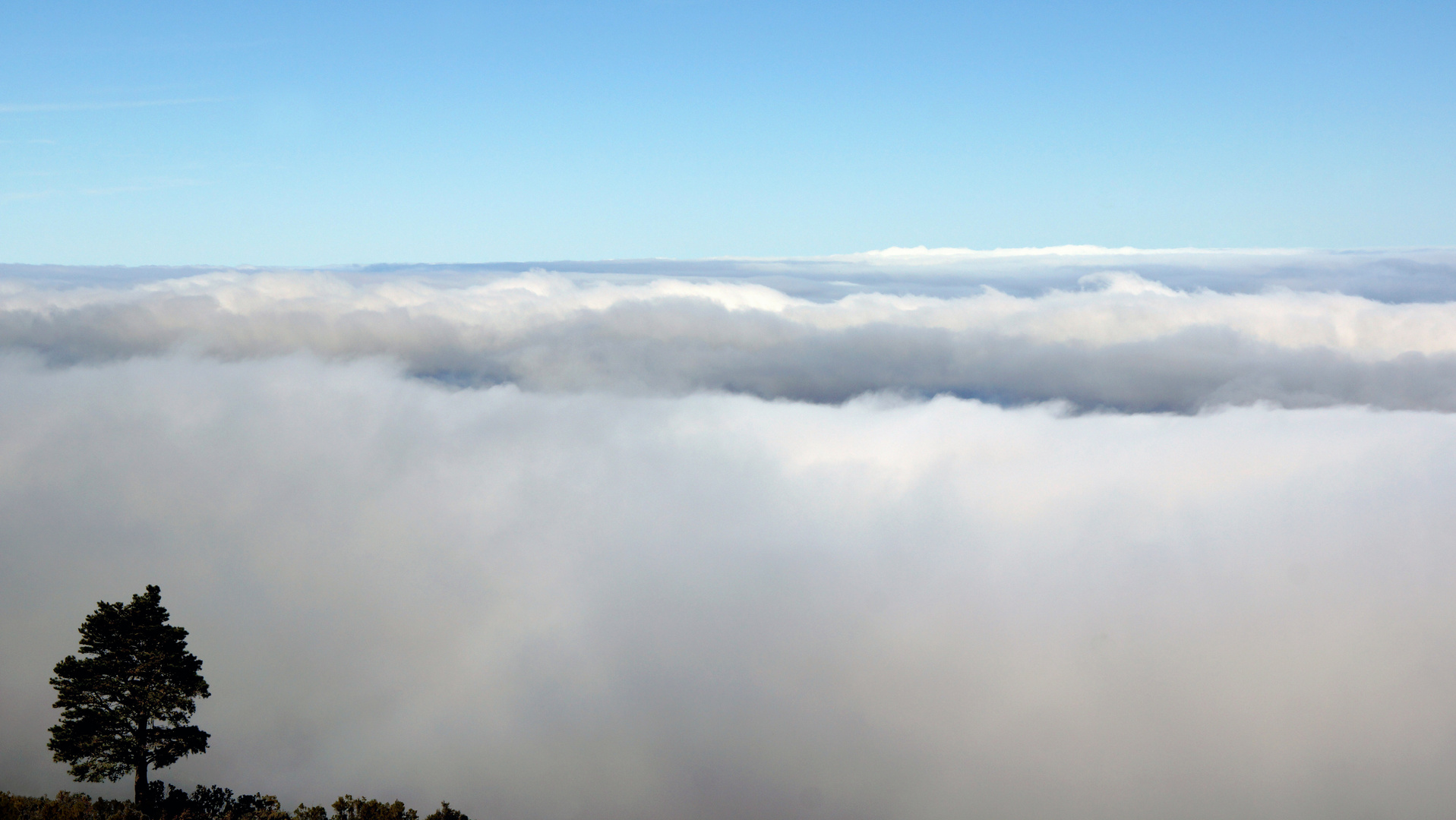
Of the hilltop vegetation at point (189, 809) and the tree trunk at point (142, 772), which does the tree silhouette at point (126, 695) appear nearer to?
the tree trunk at point (142, 772)

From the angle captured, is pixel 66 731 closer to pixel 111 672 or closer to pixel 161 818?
pixel 111 672

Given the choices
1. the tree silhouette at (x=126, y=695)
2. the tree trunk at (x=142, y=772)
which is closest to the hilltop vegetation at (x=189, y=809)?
the tree trunk at (x=142, y=772)

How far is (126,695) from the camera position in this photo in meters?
42.1

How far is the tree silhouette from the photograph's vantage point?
41.2 meters

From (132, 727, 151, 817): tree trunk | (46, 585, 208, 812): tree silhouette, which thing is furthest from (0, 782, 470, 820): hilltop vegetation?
(46, 585, 208, 812): tree silhouette

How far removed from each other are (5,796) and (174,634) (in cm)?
948

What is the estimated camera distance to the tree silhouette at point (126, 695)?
4125 centimetres

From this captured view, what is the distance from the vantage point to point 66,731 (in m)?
41.0

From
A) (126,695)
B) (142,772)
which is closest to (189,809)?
(142,772)

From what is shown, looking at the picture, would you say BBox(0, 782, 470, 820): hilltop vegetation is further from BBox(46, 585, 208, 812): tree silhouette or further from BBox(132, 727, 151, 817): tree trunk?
BBox(46, 585, 208, 812): tree silhouette

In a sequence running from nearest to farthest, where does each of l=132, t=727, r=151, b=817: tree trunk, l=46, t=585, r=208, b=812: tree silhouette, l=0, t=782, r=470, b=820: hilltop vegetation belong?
1. l=0, t=782, r=470, b=820: hilltop vegetation
2. l=46, t=585, r=208, b=812: tree silhouette
3. l=132, t=727, r=151, b=817: tree trunk

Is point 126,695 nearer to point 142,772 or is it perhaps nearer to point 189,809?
point 142,772

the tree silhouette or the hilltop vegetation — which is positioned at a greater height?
the tree silhouette

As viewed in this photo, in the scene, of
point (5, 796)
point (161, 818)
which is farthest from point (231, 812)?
point (5, 796)
